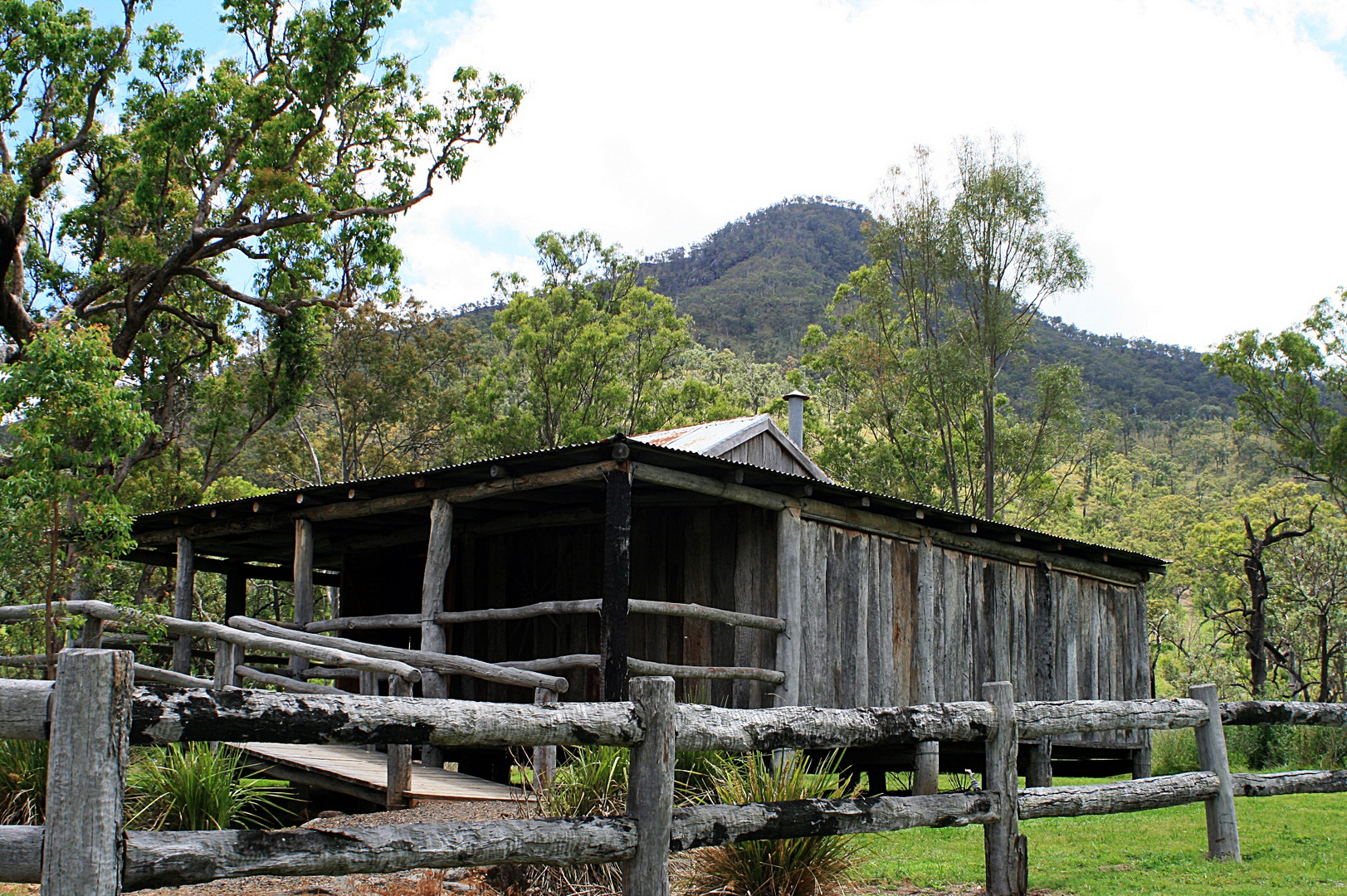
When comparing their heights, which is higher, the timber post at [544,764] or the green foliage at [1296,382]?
the green foliage at [1296,382]

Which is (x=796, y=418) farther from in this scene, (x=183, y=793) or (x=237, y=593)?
(x=183, y=793)

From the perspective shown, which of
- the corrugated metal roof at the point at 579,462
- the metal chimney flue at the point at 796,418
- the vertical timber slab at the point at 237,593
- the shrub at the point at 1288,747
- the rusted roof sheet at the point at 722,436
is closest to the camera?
the corrugated metal roof at the point at 579,462

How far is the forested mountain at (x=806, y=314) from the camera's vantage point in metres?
89.6

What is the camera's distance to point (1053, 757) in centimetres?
1516

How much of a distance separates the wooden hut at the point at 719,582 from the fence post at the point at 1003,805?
12.1 ft

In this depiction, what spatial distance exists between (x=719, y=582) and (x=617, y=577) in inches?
105

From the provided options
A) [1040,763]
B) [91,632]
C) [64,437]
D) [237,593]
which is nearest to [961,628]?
[1040,763]

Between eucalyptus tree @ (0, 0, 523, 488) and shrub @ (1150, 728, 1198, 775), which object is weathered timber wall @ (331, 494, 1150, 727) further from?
eucalyptus tree @ (0, 0, 523, 488)

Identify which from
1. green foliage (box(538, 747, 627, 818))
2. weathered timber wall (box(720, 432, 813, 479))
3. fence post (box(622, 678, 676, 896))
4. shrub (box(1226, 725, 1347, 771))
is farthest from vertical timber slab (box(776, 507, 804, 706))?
weathered timber wall (box(720, 432, 813, 479))

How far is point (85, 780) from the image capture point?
334 cm

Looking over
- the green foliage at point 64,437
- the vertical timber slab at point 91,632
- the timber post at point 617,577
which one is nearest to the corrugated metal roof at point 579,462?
the timber post at point 617,577

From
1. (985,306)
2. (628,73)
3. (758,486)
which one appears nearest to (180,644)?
(758,486)

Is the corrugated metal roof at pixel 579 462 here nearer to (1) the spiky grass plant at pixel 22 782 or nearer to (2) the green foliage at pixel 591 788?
(2) the green foliage at pixel 591 788

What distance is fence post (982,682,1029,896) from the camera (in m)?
5.99
